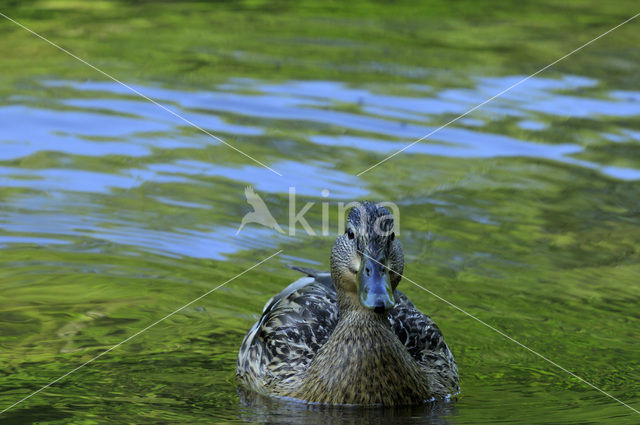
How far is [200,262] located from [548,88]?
7.84m

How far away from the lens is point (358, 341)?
8398 mm

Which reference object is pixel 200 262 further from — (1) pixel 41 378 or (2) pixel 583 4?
(2) pixel 583 4

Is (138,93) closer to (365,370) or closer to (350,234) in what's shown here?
(350,234)

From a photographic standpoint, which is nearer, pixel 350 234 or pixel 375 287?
pixel 375 287

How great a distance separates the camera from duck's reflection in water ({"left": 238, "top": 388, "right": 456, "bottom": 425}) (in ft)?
26.0

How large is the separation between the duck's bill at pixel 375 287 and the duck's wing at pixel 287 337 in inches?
45.1

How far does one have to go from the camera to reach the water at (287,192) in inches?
337

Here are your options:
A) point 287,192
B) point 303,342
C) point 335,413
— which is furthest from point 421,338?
point 287,192

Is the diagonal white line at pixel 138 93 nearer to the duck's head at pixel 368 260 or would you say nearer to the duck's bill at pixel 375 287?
the duck's head at pixel 368 260

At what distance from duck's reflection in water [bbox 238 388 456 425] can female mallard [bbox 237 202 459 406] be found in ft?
0.26

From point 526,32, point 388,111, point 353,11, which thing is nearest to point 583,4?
point 526,32

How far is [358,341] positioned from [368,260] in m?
0.72

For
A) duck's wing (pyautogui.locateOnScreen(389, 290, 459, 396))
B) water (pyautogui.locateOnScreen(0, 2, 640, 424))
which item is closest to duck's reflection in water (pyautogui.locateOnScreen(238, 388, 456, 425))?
water (pyautogui.locateOnScreen(0, 2, 640, 424))

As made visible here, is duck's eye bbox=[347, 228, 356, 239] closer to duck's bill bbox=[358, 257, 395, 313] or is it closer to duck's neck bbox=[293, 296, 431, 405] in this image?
duck's bill bbox=[358, 257, 395, 313]
